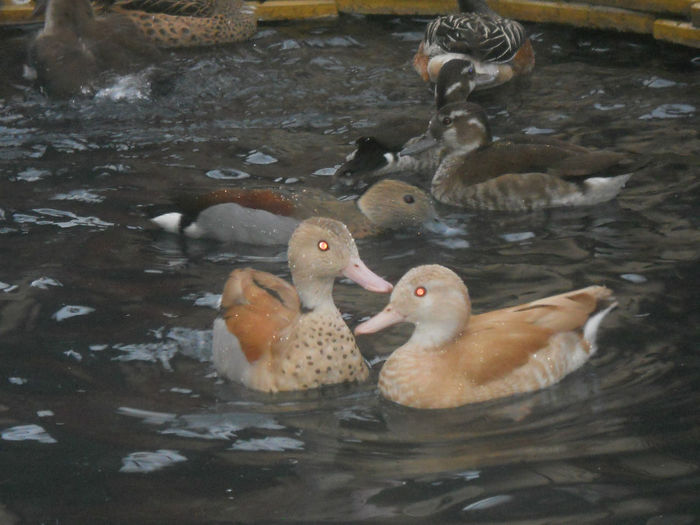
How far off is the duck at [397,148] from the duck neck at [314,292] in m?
2.87

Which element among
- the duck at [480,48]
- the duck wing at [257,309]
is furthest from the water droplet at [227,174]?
the duck at [480,48]

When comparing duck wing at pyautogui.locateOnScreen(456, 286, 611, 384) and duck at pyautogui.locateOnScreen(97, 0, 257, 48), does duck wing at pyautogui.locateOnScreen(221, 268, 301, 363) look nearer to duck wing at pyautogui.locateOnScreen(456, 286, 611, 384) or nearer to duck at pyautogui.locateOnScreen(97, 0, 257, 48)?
duck wing at pyautogui.locateOnScreen(456, 286, 611, 384)

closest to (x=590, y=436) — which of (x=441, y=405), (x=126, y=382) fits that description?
(x=441, y=405)

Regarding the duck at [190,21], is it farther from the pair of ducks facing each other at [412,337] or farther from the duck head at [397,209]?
the pair of ducks facing each other at [412,337]

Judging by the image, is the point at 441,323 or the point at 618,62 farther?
the point at 618,62

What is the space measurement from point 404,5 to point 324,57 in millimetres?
1766

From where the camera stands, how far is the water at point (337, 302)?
4.20 meters

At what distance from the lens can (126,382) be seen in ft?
17.1

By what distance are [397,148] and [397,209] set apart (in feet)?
3.37

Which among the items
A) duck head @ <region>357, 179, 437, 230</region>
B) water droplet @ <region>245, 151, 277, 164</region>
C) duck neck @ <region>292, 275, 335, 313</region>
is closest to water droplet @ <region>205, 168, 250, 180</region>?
water droplet @ <region>245, 151, 277, 164</region>

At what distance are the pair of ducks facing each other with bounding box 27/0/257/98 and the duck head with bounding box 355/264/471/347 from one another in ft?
18.9

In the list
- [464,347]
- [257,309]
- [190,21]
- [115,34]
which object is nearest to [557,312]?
[464,347]

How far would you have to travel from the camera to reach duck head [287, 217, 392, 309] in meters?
5.40

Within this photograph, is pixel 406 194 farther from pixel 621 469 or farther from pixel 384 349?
pixel 621 469
